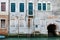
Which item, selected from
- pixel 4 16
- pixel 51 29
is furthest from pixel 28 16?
pixel 51 29

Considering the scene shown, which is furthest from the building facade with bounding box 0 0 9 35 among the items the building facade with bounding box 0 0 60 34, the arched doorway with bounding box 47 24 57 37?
the arched doorway with bounding box 47 24 57 37

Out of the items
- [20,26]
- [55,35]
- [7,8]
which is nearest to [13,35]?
[20,26]

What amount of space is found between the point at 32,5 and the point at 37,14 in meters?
1.06

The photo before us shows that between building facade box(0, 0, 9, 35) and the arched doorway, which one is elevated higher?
building facade box(0, 0, 9, 35)

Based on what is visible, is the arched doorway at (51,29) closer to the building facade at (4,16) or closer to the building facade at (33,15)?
the building facade at (33,15)

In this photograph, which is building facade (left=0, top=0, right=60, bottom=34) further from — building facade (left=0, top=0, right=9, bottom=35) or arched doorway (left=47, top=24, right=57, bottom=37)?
arched doorway (left=47, top=24, right=57, bottom=37)

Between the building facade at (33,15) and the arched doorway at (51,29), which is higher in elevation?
the building facade at (33,15)

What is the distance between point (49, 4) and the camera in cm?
1961

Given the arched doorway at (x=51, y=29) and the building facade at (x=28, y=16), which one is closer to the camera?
the building facade at (x=28, y=16)

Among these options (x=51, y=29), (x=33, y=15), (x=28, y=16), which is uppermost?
(x=33, y=15)

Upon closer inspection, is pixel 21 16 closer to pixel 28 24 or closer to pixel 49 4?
pixel 28 24

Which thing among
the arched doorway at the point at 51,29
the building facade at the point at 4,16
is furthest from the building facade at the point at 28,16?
the arched doorway at the point at 51,29

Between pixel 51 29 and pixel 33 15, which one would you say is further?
pixel 51 29

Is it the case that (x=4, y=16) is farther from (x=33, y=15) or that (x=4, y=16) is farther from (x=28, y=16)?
(x=33, y=15)
